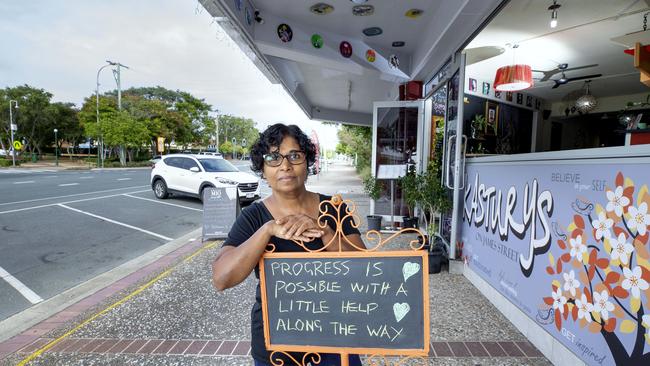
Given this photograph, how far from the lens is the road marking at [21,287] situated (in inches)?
149

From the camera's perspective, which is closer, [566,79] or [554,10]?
[554,10]

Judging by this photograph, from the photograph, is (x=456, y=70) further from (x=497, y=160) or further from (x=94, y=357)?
(x=94, y=357)

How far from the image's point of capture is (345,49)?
5801mm

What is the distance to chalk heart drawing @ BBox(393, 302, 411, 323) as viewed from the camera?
1339 mm

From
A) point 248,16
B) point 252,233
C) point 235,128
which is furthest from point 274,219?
point 235,128

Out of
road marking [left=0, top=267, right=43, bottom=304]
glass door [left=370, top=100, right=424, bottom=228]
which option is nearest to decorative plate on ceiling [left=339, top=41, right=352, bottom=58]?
glass door [left=370, top=100, right=424, bottom=228]

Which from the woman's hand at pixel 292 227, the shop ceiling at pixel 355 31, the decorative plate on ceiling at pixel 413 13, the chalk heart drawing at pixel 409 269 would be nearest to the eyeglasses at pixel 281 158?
the woman's hand at pixel 292 227

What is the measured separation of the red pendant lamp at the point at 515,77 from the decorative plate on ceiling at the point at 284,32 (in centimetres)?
364

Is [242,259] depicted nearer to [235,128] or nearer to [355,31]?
[355,31]

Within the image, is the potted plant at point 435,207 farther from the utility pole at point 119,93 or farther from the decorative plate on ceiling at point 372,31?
the utility pole at point 119,93

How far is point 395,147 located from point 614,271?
17.0ft

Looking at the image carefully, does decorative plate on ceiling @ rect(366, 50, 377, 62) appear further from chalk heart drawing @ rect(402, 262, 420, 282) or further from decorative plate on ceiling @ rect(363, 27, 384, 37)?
chalk heart drawing @ rect(402, 262, 420, 282)

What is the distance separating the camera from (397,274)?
1334 mm

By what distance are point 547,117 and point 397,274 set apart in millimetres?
11311
